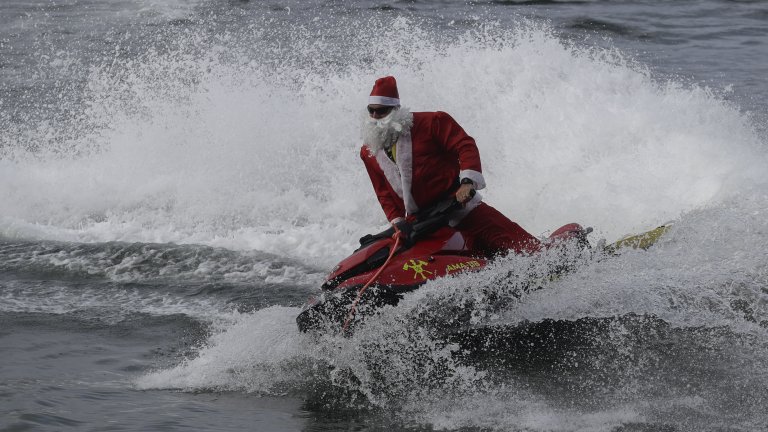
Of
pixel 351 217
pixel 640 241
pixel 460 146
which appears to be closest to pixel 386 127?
pixel 460 146

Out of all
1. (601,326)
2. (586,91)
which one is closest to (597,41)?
(586,91)

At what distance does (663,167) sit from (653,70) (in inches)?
204

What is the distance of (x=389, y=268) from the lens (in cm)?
581

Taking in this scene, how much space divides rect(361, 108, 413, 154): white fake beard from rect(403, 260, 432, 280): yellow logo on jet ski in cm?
77

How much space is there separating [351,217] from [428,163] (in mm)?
4333

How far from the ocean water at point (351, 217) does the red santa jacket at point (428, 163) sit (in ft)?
2.30

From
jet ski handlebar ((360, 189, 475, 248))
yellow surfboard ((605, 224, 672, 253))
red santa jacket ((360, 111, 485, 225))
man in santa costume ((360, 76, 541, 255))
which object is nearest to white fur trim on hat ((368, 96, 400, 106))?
man in santa costume ((360, 76, 541, 255))

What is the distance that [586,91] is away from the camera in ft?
39.4

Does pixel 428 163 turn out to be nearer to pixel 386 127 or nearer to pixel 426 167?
pixel 426 167

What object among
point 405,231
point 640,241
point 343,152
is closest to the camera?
point 405,231

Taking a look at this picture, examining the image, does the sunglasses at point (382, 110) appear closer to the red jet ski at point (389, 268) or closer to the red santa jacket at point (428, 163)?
the red santa jacket at point (428, 163)

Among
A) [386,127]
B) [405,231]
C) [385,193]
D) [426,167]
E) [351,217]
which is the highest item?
[386,127]

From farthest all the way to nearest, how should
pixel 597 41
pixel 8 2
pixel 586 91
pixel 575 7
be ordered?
pixel 8 2, pixel 575 7, pixel 597 41, pixel 586 91

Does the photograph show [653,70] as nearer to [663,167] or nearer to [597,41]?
[597,41]
